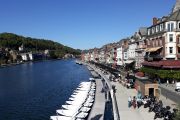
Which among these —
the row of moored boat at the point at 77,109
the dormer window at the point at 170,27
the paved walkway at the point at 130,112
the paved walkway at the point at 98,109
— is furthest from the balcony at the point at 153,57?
the row of moored boat at the point at 77,109

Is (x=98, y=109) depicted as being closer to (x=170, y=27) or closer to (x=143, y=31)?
(x=170, y=27)

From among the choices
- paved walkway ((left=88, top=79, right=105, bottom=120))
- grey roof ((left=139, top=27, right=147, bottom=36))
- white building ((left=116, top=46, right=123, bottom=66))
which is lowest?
paved walkway ((left=88, top=79, right=105, bottom=120))

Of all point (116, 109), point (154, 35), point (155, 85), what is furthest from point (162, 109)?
point (154, 35)

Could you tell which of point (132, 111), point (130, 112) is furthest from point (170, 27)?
point (130, 112)

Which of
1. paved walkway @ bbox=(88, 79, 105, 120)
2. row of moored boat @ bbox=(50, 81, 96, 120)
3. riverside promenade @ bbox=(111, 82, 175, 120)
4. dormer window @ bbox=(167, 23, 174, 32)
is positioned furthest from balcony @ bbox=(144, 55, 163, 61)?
row of moored boat @ bbox=(50, 81, 96, 120)

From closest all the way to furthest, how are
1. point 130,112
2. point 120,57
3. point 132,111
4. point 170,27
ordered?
point 130,112 < point 132,111 < point 170,27 < point 120,57

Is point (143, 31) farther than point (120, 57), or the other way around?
point (120, 57)

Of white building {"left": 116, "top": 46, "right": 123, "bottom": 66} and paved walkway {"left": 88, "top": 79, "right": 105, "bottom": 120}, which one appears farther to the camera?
white building {"left": 116, "top": 46, "right": 123, "bottom": 66}

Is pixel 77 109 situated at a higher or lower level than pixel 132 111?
higher

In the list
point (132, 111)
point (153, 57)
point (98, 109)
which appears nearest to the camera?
point (132, 111)

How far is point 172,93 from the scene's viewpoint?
55.6m

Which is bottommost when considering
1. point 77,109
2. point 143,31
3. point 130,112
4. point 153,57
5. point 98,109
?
point 98,109

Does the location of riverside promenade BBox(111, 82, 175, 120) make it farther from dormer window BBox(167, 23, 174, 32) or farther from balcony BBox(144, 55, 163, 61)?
balcony BBox(144, 55, 163, 61)

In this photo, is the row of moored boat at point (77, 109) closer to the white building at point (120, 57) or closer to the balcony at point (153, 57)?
the balcony at point (153, 57)
